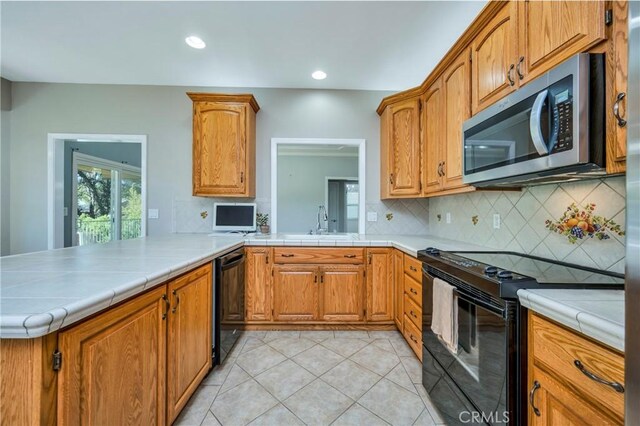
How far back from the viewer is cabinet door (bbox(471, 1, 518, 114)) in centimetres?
146

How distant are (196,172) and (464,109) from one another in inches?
98.9

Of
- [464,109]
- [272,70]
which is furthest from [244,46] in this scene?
[464,109]

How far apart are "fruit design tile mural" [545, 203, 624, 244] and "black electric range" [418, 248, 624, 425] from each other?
6.5 inches

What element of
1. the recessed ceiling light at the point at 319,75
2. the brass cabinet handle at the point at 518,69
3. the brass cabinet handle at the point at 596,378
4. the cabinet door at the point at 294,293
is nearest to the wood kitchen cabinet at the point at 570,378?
the brass cabinet handle at the point at 596,378

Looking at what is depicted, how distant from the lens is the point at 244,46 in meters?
2.40

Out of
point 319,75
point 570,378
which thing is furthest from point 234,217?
point 570,378

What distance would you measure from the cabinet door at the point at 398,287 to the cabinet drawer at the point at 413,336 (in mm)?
136

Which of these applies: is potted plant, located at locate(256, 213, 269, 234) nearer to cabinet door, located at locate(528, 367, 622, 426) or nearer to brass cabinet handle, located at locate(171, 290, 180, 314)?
brass cabinet handle, located at locate(171, 290, 180, 314)

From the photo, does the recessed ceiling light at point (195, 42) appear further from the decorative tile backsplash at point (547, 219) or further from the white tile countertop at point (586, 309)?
the white tile countertop at point (586, 309)

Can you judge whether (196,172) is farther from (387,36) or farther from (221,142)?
(387,36)

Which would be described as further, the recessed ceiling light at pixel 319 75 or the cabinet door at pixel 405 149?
the recessed ceiling light at pixel 319 75

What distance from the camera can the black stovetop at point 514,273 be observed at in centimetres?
100

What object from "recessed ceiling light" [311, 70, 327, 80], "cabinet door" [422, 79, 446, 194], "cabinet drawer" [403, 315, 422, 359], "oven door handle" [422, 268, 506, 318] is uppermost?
"recessed ceiling light" [311, 70, 327, 80]

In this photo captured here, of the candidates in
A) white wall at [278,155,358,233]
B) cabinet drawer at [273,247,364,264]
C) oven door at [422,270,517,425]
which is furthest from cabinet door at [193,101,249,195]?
white wall at [278,155,358,233]
